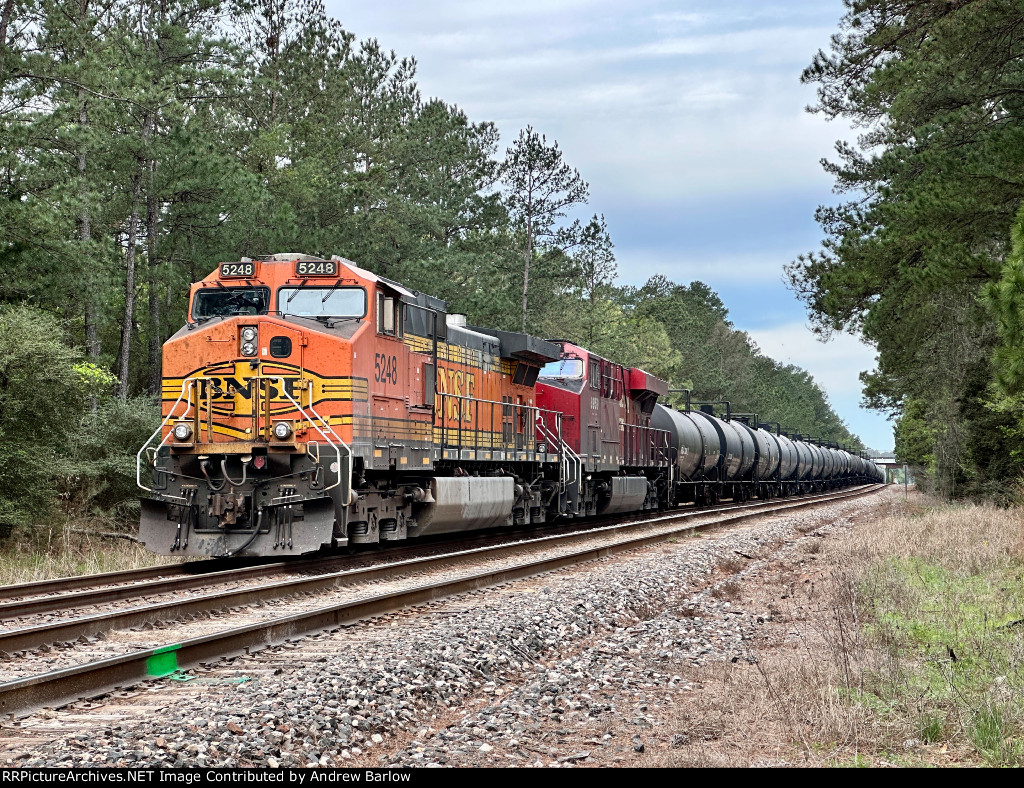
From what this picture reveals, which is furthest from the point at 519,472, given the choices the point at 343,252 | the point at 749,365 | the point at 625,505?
the point at 749,365

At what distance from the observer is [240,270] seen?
1433 cm

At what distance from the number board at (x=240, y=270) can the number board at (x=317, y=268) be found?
0.64 metres

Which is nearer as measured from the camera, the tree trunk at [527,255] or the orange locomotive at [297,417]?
the orange locomotive at [297,417]

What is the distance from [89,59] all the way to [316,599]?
1513 centimetres

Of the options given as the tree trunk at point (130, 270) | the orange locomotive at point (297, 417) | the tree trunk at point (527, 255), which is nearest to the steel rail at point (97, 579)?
the orange locomotive at point (297, 417)

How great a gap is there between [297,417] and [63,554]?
497 cm

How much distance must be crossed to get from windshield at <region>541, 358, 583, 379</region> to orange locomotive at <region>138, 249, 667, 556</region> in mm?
6632

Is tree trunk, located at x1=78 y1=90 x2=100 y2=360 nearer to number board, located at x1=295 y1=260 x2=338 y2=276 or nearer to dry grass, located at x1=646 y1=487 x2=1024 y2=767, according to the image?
number board, located at x1=295 y1=260 x2=338 y2=276

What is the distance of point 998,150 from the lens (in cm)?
1641

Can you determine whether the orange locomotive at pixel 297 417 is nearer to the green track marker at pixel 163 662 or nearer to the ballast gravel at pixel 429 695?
the ballast gravel at pixel 429 695

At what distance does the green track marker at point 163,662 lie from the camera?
22.7 feet

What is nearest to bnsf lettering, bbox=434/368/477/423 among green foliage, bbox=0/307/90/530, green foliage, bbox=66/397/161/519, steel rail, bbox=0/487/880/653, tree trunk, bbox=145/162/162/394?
steel rail, bbox=0/487/880/653

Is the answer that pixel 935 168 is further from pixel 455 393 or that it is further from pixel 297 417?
pixel 297 417

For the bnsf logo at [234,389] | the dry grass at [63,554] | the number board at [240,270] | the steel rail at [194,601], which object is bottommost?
the dry grass at [63,554]
